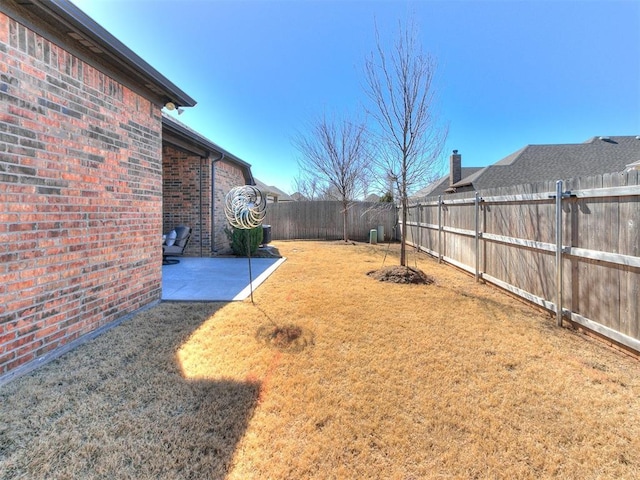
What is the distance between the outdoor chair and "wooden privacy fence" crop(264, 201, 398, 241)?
723 centimetres

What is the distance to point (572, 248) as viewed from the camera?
3494 mm

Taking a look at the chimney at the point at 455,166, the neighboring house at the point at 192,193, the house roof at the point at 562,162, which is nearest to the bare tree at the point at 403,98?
the neighboring house at the point at 192,193

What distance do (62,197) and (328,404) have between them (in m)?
2.99

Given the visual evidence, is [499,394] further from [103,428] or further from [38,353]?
[38,353]

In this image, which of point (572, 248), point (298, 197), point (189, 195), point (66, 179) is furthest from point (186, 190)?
point (298, 197)

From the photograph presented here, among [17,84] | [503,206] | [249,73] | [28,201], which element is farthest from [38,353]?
[249,73]

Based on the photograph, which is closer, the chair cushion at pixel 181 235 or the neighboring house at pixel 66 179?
the neighboring house at pixel 66 179

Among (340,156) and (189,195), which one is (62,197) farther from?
(340,156)

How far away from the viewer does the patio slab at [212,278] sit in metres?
4.90

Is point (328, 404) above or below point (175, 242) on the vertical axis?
below

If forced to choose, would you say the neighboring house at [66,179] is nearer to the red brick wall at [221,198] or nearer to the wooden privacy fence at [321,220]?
the red brick wall at [221,198]

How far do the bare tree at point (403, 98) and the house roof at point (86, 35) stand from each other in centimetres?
431

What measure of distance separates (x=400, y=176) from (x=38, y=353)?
643cm

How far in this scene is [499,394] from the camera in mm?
2250
